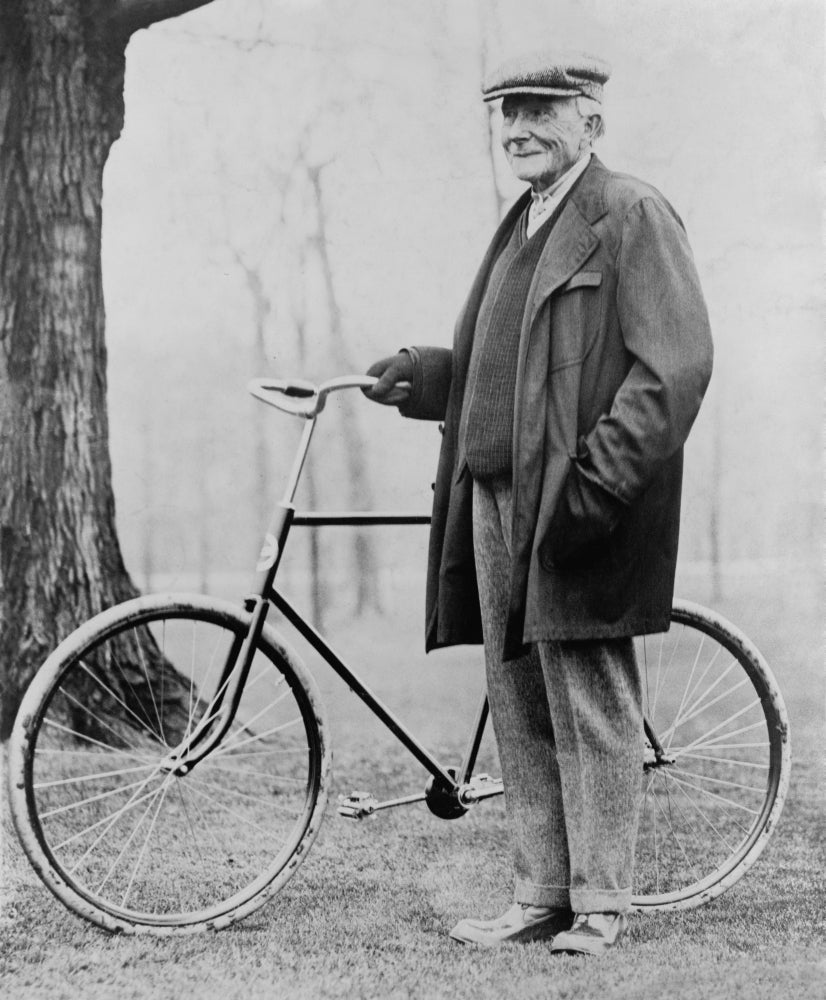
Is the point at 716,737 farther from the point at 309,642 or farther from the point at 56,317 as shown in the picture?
the point at 56,317

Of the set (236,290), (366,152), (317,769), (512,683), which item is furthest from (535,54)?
(317,769)

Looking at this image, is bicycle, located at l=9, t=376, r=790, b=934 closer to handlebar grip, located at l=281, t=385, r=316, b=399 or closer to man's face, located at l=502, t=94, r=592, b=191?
handlebar grip, located at l=281, t=385, r=316, b=399

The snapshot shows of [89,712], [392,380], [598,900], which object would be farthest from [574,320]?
[89,712]

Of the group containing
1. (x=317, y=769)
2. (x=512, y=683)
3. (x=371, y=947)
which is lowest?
(x=371, y=947)

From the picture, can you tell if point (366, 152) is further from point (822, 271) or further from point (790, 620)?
point (790, 620)

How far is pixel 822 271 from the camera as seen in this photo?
404 centimetres

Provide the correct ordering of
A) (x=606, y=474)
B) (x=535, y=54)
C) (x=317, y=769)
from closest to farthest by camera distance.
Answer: (x=606, y=474)
(x=535, y=54)
(x=317, y=769)

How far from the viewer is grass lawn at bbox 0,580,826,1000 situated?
3.15m

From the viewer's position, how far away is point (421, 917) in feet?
11.4

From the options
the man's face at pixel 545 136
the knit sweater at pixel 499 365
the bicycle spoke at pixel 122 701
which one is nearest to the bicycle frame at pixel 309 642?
the knit sweater at pixel 499 365

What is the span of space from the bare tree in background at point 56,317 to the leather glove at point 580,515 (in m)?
1.61

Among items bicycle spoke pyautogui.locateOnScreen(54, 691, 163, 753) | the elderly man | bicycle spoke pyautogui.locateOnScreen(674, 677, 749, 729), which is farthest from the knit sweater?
bicycle spoke pyautogui.locateOnScreen(54, 691, 163, 753)

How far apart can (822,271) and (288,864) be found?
2.35 m

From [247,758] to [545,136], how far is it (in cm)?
222
